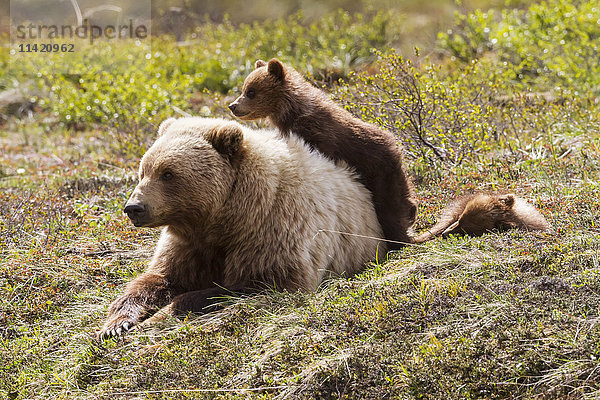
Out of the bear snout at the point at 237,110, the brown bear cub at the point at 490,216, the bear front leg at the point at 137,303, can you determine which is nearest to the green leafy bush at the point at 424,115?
the bear snout at the point at 237,110

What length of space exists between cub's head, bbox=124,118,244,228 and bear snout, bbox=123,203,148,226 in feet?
0.06

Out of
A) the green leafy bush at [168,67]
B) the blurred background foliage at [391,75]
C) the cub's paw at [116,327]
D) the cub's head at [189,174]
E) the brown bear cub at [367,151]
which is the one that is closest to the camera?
the cub's paw at [116,327]

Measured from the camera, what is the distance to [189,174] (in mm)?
4555

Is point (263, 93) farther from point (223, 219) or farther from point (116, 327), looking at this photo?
point (116, 327)

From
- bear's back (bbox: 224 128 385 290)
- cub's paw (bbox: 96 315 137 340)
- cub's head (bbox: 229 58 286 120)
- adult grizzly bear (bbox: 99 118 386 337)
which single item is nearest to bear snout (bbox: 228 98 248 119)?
cub's head (bbox: 229 58 286 120)

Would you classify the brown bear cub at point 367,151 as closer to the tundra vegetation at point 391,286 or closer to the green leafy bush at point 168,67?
the tundra vegetation at point 391,286

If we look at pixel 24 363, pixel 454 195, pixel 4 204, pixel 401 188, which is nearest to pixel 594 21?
pixel 454 195

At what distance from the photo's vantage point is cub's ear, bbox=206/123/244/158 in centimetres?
460

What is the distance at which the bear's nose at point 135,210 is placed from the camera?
4348 mm

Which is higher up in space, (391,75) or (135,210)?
(391,75)

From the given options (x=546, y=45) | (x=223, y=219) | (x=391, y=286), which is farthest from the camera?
(x=546, y=45)

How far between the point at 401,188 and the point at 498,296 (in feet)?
6.06

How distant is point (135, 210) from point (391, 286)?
1.74 m

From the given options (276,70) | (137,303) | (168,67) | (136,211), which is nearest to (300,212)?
(136,211)
